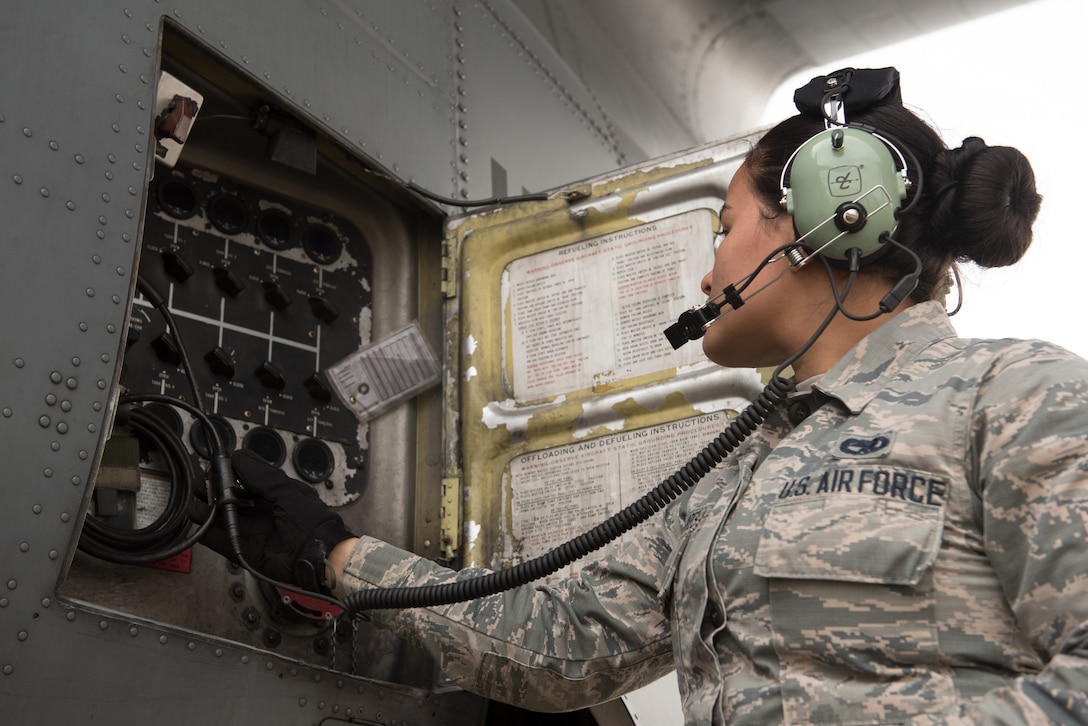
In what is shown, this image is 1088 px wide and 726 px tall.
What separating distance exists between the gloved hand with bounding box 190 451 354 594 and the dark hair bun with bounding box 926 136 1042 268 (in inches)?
44.1

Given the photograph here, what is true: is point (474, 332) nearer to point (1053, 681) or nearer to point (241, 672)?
point (241, 672)

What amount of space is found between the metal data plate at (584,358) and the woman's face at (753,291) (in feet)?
2.08

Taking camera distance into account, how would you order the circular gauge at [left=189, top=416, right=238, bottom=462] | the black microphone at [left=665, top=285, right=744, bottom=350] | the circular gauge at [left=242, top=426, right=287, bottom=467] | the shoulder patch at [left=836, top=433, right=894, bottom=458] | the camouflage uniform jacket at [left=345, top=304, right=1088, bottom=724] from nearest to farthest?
1. the camouflage uniform jacket at [left=345, top=304, right=1088, bottom=724]
2. the shoulder patch at [left=836, top=433, right=894, bottom=458]
3. the black microphone at [left=665, top=285, right=744, bottom=350]
4. the circular gauge at [left=189, top=416, right=238, bottom=462]
5. the circular gauge at [left=242, top=426, right=287, bottom=467]

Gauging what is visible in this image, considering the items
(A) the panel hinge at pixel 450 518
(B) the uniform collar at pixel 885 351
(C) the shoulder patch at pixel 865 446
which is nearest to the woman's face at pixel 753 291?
(B) the uniform collar at pixel 885 351

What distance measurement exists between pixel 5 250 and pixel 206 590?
34.9 inches

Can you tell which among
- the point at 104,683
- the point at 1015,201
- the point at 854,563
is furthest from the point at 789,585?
the point at 104,683

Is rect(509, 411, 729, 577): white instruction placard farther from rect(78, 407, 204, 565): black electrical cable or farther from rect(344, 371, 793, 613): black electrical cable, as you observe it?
rect(78, 407, 204, 565): black electrical cable

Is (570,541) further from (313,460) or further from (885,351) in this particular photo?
(313,460)

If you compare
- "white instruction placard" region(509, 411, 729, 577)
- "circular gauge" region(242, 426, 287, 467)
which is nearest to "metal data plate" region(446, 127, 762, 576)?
"white instruction placard" region(509, 411, 729, 577)

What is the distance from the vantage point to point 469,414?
267cm

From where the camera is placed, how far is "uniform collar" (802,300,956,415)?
4.96 feet

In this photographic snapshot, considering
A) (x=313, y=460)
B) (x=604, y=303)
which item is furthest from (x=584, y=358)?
(x=313, y=460)

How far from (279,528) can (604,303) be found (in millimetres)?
983

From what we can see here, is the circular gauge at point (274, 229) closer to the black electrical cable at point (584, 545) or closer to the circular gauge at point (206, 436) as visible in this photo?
the circular gauge at point (206, 436)
